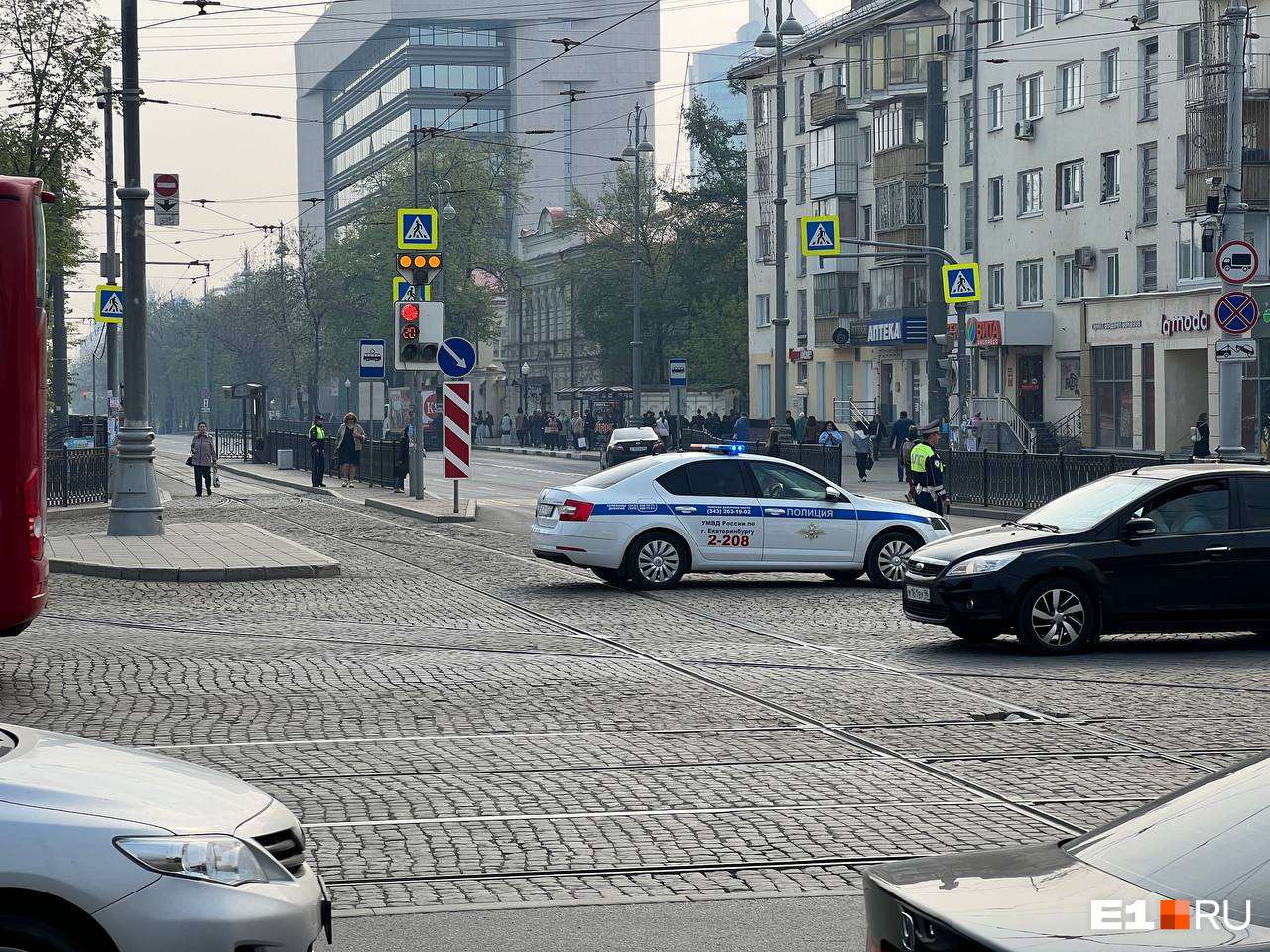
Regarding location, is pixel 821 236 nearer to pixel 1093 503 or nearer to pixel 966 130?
pixel 966 130

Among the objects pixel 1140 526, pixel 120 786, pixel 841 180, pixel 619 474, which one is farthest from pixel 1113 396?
pixel 120 786

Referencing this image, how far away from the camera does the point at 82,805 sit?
4.38m

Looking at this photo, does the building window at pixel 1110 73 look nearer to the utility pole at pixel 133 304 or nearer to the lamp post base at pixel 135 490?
the utility pole at pixel 133 304

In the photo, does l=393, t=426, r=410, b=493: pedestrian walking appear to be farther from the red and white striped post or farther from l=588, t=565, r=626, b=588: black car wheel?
l=588, t=565, r=626, b=588: black car wheel

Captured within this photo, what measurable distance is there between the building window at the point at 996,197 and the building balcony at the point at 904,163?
375 cm

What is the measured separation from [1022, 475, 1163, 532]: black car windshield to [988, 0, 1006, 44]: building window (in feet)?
143

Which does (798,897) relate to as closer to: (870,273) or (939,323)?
(939,323)

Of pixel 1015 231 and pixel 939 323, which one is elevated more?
pixel 1015 231

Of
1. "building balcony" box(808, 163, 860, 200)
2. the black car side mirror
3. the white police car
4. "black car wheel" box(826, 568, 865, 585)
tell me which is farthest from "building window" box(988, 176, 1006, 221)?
the black car side mirror

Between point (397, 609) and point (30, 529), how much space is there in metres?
5.43

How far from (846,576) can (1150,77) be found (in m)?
32.9

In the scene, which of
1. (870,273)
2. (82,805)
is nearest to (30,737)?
(82,805)

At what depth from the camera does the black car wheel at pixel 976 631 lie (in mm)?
14000

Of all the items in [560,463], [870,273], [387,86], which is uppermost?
[387,86]
